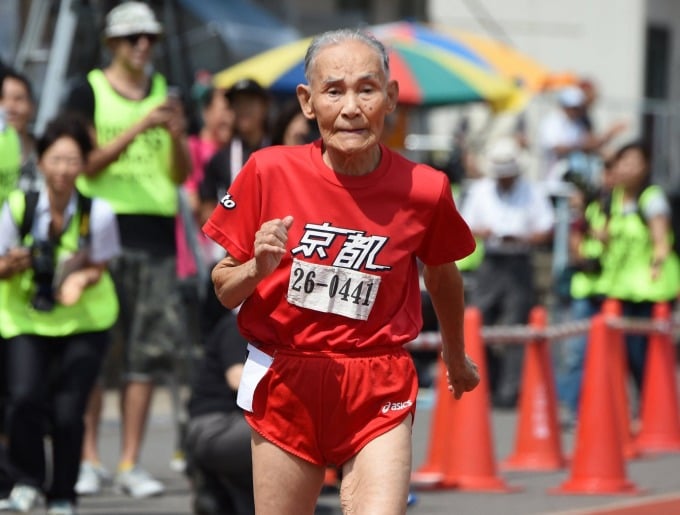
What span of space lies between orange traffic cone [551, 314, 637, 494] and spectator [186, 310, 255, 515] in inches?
104

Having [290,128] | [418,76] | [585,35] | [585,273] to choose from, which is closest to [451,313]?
[290,128]

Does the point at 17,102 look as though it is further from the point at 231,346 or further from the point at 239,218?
the point at 239,218

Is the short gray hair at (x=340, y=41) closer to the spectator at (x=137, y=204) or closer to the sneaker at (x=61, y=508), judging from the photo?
the sneaker at (x=61, y=508)

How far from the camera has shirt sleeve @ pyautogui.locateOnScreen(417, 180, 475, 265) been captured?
5.66m

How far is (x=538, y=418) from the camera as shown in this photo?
38.1ft

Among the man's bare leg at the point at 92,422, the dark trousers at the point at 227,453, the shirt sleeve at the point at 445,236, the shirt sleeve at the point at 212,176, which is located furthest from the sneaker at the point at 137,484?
the shirt sleeve at the point at 445,236

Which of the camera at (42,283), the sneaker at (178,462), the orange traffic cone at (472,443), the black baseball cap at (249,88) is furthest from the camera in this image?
the sneaker at (178,462)

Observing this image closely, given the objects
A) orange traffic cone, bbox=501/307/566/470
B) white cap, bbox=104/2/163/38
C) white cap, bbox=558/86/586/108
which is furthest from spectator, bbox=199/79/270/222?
white cap, bbox=558/86/586/108

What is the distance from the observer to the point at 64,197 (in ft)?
29.6

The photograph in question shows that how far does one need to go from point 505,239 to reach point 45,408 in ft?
24.6

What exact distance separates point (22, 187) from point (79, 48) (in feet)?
20.3

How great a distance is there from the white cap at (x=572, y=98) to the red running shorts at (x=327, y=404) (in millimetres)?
13581

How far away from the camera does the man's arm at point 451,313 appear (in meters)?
5.77

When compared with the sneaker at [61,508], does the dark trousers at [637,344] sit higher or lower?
lower
